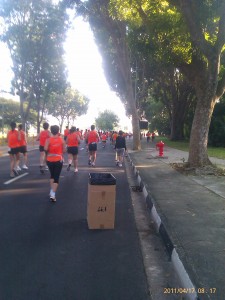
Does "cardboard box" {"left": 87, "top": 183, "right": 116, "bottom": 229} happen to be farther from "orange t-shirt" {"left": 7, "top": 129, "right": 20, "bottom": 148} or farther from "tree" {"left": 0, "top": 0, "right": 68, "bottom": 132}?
"tree" {"left": 0, "top": 0, "right": 68, "bottom": 132}

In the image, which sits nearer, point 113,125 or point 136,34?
point 136,34

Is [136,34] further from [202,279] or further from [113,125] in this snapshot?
[113,125]

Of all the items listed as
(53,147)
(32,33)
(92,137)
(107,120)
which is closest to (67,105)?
(32,33)

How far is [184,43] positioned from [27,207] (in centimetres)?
985

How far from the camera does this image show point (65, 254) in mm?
4887

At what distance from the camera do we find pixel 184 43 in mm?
14211

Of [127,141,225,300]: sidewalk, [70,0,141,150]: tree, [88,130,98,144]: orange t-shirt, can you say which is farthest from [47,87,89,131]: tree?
[127,141,225,300]: sidewalk

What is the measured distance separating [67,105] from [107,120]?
5549 centimetres

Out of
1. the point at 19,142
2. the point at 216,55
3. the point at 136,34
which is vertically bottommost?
the point at 19,142

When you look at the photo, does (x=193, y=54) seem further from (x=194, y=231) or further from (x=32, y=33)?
(x=32, y=33)

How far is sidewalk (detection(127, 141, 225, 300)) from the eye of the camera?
12.9ft

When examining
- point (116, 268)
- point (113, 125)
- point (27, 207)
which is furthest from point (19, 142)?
point (113, 125)

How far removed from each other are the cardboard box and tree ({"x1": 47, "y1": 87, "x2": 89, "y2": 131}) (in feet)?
232
